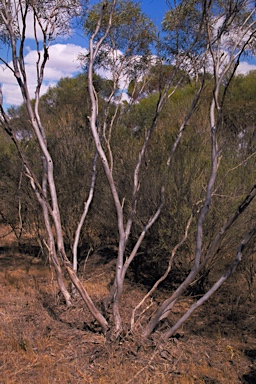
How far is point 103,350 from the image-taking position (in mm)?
5109

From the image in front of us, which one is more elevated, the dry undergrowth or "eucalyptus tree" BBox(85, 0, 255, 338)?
"eucalyptus tree" BBox(85, 0, 255, 338)

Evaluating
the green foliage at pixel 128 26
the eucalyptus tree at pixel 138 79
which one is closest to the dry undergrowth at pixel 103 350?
the eucalyptus tree at pixel 138 79

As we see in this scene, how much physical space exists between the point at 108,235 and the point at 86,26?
512cm

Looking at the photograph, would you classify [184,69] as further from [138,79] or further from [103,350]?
[103,350]

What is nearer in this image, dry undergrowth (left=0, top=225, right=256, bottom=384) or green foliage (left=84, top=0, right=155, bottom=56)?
dry undergrowth (left=0, top=225, right=256, bottom=384)

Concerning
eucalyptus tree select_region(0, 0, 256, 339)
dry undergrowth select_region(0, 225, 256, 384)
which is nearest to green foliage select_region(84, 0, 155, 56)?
eucalyptus tree select_region(0, 0, 256, 339)

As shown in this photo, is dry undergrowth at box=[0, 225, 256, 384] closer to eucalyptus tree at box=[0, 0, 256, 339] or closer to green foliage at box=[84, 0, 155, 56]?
eucalyptus tree at box=[0, 0, 256, 339]

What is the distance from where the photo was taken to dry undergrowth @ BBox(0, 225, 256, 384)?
15.4 feet

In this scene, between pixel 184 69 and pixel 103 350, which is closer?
pixel 103 350

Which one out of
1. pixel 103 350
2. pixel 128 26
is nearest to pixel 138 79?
pixel 128 26

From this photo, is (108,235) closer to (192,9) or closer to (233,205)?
(233,205)

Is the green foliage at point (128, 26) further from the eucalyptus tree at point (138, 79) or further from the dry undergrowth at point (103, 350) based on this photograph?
the dry undergrowth at point (103, 350)

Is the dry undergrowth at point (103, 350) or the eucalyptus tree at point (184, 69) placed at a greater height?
the eucalyptus tree at point (184, 69)

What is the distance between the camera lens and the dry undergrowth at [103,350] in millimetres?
4699
